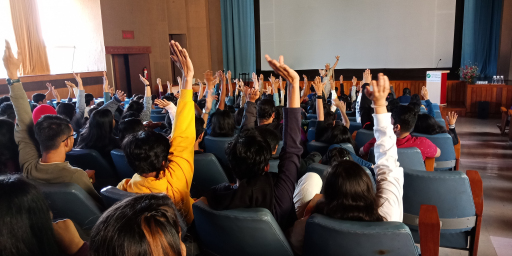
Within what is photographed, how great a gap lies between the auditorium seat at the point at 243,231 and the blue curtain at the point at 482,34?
11.5m

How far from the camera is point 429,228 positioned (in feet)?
5.20

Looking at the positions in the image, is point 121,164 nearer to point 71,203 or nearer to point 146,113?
point 71,203

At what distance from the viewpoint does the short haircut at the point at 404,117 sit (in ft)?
9.07

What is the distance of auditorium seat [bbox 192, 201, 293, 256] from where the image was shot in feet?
4.49

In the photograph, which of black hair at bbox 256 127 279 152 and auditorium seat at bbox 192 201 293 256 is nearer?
auditorium seat at bbox 192 201 293 256

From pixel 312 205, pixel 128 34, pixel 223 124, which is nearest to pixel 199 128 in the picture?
pixel 223 124

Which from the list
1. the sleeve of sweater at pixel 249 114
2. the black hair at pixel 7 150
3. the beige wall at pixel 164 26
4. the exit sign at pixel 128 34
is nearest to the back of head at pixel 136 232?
the black hair at pixel 7 150

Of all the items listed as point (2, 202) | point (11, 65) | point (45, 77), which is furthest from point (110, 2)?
point (2, 202)

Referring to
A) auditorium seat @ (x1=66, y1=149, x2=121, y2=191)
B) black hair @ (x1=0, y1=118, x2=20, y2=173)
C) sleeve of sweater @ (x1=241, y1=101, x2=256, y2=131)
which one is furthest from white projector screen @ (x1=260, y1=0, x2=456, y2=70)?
black hair @ (x1=0, y1=118, x2=20, y2=173)

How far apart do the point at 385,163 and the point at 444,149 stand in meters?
2.06

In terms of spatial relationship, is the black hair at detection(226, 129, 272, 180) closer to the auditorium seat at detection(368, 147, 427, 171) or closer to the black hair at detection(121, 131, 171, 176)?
the black hair at detection(121, 131, 171, 176)

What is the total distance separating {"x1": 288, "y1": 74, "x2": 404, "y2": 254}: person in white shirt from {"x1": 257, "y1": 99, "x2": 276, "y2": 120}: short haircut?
5.31ft

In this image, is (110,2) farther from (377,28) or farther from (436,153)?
(436,153)

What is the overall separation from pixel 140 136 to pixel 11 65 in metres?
1.05
